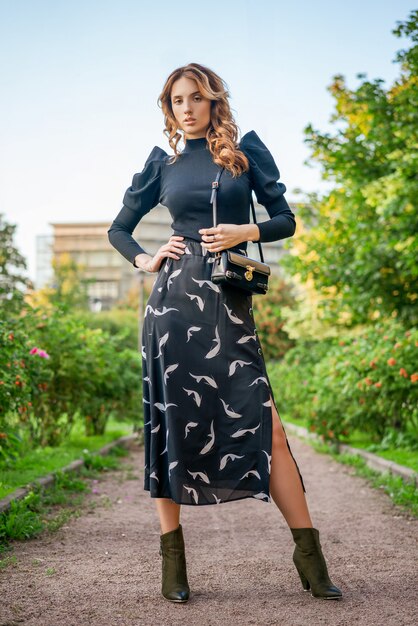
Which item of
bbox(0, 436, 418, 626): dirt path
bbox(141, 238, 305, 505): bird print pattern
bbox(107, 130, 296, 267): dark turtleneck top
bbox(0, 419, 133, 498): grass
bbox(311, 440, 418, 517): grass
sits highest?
bbox(107, 130, 296, 267): dark turtleneck top

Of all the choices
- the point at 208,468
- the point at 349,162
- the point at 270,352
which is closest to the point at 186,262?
the point at 208,468

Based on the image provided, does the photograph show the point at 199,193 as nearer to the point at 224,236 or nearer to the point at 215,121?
the point at 224,236

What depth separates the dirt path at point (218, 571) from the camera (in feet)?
9.96

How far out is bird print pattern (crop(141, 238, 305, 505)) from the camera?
3189 mm

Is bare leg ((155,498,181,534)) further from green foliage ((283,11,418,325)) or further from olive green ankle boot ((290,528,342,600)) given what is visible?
green foliage ((283,11,418,325))

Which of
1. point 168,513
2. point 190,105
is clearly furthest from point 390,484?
point 190,105

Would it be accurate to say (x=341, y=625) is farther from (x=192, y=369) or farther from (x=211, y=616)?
(x=192, y=369)

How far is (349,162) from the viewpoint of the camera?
1261 centimetres

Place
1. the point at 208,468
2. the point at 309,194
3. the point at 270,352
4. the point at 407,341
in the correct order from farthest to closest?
the point at 270,352
the point at 309,194
the point at 407,341
the point at 208,468

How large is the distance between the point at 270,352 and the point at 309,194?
14.3 m

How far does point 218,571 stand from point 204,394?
1.09 meters

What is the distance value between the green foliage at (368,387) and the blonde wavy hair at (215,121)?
4744mm

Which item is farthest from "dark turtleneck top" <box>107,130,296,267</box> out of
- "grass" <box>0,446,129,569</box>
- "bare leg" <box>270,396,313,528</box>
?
"grass" <box>0,446,129,569</box>

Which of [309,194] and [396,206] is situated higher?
[309,194]
